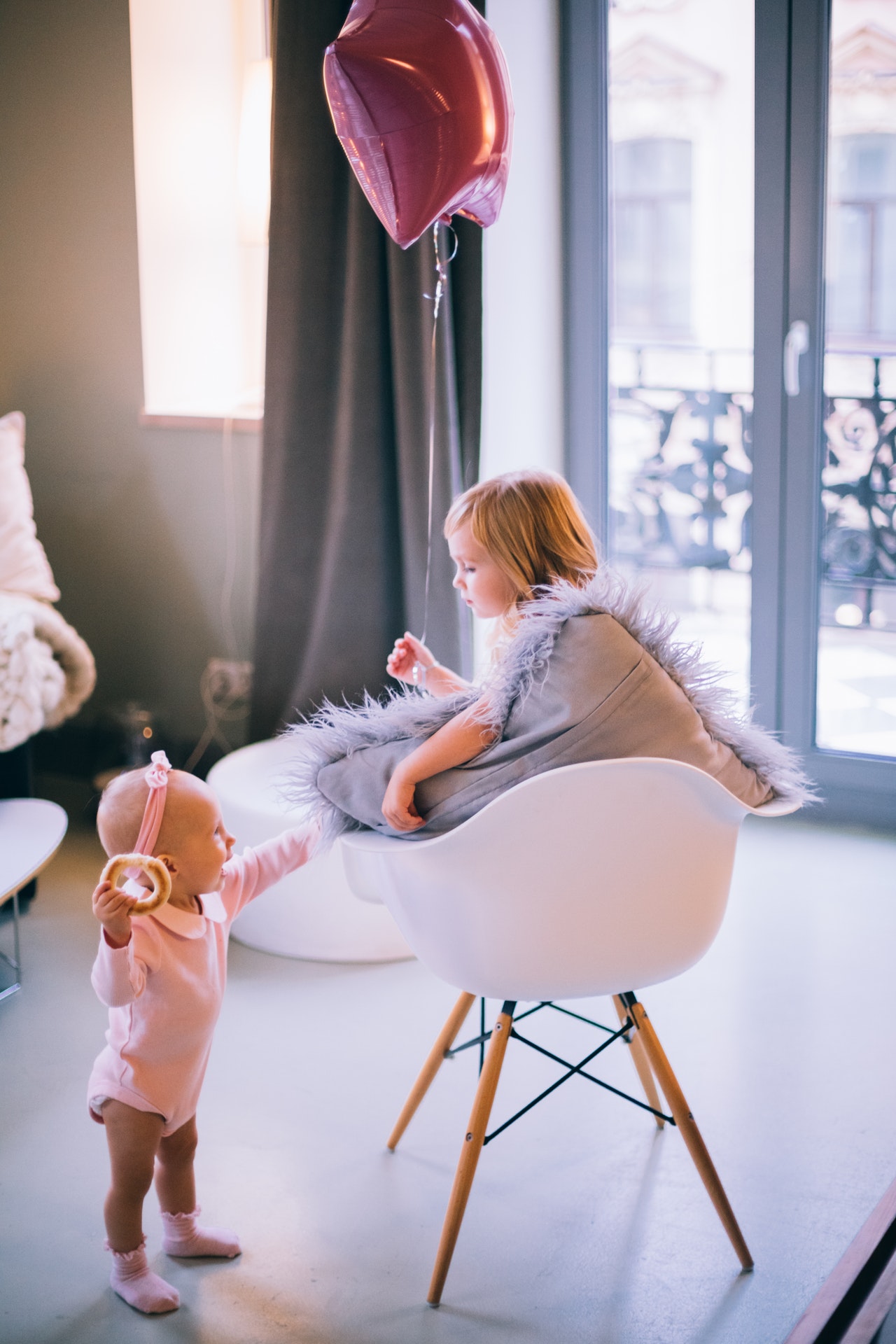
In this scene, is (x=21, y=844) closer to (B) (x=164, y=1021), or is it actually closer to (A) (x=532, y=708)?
(B) (x=164, y=1021)

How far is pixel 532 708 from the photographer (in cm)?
163

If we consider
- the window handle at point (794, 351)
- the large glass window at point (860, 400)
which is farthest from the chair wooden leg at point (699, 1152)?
the window handle at point (794, 351)

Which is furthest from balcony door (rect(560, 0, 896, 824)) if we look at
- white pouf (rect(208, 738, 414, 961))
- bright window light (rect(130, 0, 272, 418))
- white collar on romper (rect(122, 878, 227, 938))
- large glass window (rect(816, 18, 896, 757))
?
white collar on romper (rect(122, 878, 227, 938))

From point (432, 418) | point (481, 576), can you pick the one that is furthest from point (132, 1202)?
point (432, 418)

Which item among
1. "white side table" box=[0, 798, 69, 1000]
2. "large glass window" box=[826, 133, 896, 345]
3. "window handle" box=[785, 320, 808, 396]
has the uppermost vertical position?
"large glass window" box=[826, 133, 896, 345]

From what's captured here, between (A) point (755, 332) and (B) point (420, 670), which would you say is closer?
(B) point (420, 670)

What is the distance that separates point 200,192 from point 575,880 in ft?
7.46

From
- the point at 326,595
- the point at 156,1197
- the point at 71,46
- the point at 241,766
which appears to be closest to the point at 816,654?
the point at 326,595

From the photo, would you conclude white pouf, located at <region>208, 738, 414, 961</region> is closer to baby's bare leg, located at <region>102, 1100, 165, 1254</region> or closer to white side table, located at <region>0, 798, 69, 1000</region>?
white side table, located at <region>0, 798, 69, 1000</region>

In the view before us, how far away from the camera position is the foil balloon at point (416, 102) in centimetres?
197

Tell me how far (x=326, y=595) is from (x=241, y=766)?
1.41ft

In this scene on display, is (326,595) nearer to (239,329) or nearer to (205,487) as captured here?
(205,487)

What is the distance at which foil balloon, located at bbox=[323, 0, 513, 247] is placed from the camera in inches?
77.6

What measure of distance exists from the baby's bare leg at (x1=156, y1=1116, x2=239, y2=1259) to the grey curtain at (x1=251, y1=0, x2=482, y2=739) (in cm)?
121
